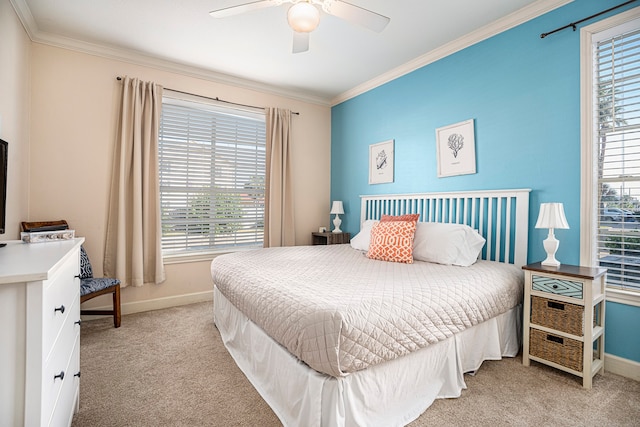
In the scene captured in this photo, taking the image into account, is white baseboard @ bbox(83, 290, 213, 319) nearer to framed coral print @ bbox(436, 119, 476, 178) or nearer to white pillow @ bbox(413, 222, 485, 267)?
white pillow @ bbox(413, 222, 485, 267)

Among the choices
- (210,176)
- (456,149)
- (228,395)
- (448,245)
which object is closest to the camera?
(228,395)

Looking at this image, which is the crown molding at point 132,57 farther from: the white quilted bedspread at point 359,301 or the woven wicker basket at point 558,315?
the woven wicker basket at point 558,315

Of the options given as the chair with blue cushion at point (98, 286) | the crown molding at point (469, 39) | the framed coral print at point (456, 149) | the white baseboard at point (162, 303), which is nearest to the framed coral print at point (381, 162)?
the framed coral print at point (456, 149)

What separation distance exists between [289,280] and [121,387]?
1.26 m

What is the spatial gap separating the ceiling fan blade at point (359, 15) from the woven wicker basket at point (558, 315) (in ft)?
7.09

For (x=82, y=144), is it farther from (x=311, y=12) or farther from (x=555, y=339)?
(x=555, y=339)

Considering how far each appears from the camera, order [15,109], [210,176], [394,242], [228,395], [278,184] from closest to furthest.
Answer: [228,395] < [15,109] < [394,242] < [210,176] < [278,184]

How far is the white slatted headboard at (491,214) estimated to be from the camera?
254 cm

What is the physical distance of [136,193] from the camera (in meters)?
3.23

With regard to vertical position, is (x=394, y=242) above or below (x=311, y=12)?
below

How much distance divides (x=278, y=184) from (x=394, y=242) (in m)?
2.07

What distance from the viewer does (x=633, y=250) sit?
205 centimetres

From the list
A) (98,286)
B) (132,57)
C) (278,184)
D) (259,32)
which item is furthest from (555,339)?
(132,57)

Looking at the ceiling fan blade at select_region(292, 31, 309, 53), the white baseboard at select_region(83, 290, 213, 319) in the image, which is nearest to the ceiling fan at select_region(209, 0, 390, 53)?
the ceiling fan blade at select_region(292, 31, 309, 53)
